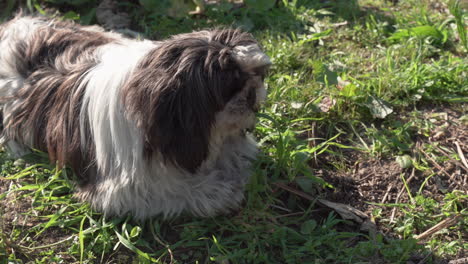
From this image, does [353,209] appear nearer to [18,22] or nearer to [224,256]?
[224,256]

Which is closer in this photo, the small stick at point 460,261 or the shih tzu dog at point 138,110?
the shih tzu dog at point 138,110

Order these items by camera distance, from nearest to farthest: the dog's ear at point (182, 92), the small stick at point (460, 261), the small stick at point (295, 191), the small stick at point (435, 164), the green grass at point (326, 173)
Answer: the dog's ear at point (182, 92), the small stick at point (460, 261), the green grass at point (326, 173), the small stick at point (295, 191), the small stick at point (435, 164)

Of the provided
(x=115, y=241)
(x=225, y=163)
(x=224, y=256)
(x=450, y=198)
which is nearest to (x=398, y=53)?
(x=450, y=198)

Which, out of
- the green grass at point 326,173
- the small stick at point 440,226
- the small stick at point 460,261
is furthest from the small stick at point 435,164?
the small stick at point 460,261

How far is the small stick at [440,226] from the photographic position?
2.86 metres

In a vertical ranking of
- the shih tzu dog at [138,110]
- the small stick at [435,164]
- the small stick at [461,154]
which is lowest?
the small stick at [435,164]

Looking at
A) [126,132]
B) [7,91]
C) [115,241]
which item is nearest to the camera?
[126,132]

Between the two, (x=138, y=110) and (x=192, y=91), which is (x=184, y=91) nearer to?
(x=192, y=91)

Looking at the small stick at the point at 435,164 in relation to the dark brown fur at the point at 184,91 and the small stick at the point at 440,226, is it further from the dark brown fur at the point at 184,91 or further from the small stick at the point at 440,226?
the dark brown fur at the point at 184,91

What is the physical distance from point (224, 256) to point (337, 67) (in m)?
1.93

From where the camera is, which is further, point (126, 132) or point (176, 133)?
point (126, 132)

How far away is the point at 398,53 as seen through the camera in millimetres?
4180

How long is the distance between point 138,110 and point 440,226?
172 cm

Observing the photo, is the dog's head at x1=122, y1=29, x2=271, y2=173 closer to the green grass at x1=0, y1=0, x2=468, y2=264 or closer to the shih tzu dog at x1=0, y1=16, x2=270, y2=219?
the shih tzu dog at x1=0, y1=16, x2=270, y2=219
